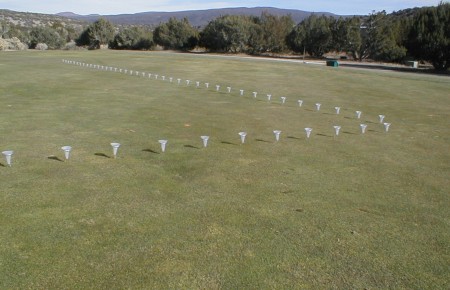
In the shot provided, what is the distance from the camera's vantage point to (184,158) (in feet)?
35.5

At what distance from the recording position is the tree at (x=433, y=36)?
51.9 m

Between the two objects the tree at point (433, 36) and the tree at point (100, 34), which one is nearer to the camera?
the tree at point (433, 36)

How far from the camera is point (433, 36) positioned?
52.4m

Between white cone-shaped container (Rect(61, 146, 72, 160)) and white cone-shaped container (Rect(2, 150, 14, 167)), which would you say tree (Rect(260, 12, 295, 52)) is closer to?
white cone-shaped container (Rect(61, 146, 72, 160))

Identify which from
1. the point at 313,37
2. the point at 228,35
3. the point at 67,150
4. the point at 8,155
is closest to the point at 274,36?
the point at 313,37

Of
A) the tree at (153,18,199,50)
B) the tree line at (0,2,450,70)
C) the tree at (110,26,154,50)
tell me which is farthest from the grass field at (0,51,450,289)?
the tree at (110,26,154,50)

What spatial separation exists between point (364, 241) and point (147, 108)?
44.1 feet

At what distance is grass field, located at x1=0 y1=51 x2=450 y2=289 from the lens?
18.8 ft

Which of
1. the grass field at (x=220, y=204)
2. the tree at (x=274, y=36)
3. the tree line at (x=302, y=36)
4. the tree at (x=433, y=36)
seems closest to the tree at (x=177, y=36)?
the tree line at (x=302, y=36)

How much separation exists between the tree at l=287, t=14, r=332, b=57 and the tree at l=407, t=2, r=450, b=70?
23711 millimetres

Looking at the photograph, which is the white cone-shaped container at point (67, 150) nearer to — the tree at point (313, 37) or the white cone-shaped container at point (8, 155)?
the white cone-shaped container at point (8, 155)

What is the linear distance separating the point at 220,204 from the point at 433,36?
53.7 metres

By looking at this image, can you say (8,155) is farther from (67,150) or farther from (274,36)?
(274,36)

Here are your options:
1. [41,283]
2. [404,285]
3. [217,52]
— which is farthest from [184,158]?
[217,52]
